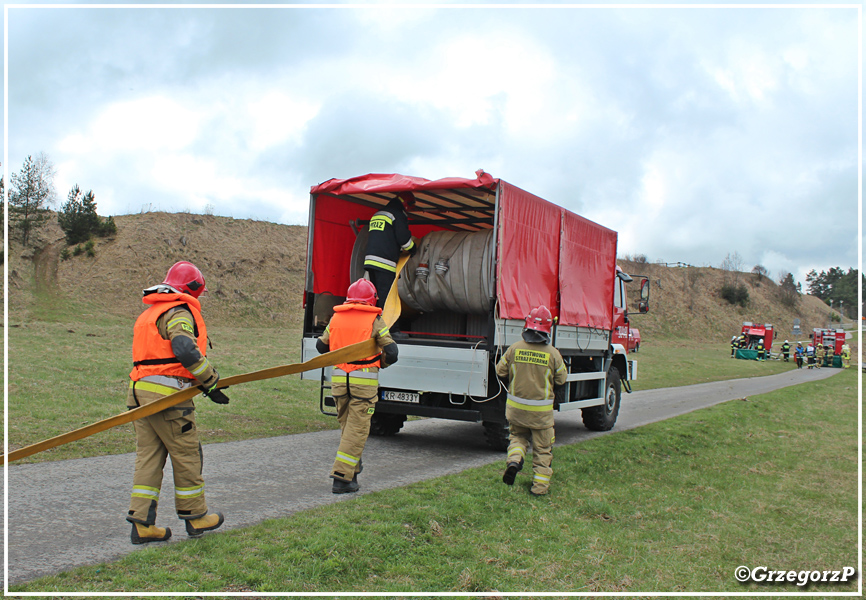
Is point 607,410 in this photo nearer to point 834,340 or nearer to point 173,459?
point 173,459

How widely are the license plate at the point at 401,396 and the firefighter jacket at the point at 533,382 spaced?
1826 millimetres

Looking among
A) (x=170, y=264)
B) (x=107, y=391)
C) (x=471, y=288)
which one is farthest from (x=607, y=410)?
(x=170, y=264)

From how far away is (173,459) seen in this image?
4449 millimetres

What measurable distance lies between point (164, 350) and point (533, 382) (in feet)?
11.9

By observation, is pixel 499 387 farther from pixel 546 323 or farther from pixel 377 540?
pixel 377 540

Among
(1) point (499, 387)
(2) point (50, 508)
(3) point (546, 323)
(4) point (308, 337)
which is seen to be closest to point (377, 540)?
(2) point (50, 508)

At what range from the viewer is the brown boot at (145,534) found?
4.33 m

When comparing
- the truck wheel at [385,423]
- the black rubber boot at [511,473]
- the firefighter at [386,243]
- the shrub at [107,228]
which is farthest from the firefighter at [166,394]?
the shrub at [107,228]

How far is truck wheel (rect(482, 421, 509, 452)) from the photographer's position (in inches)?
330

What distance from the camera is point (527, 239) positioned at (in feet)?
27.6

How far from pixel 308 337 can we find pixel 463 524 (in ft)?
14.1

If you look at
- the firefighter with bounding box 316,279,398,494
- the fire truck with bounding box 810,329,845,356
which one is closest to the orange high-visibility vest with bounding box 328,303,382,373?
the firefighter with bounding box 316,279,398,494

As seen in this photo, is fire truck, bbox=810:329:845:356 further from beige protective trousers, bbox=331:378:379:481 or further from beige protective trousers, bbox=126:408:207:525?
beige protective trousers, bbox=126:408:207:525

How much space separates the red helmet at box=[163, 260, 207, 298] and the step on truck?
369 centimetres
